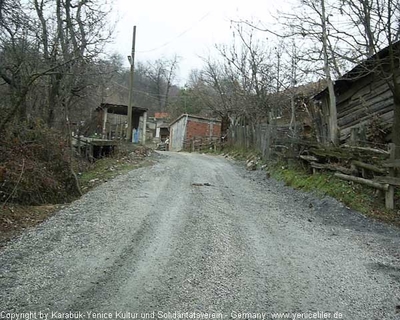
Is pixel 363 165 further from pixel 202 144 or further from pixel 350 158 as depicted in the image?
Answer: pixel 202 144

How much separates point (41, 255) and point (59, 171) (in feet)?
21.4

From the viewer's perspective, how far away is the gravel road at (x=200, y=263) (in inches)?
157

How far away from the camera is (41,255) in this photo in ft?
17.9

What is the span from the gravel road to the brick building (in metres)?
29.7

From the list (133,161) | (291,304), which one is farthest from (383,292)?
(133,161)

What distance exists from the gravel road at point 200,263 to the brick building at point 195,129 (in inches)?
1169

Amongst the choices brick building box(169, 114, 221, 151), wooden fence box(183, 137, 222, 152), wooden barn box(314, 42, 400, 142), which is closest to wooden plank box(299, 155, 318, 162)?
wooden barn box(314, 42, 400, 142)

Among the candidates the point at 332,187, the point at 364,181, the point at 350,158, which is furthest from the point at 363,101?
the point at 364,181

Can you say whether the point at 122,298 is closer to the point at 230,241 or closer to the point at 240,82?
the point at 230,241

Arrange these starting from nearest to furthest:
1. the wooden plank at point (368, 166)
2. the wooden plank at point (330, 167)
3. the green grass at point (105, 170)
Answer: the wooden plank at point (368, 166) → the wooden plank at point (330, 167) → the green grass at point (105, 170)

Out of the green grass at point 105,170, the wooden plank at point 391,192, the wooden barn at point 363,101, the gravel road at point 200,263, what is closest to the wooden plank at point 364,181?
the wooden plank at point 391,192

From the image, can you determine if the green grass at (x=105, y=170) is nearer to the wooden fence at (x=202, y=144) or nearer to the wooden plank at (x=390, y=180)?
the wooden plank at (x=390, y=180)

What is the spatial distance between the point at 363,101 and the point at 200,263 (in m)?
10.4

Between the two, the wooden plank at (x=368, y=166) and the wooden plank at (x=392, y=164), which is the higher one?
the wooden plank at (x=392, y=164)
